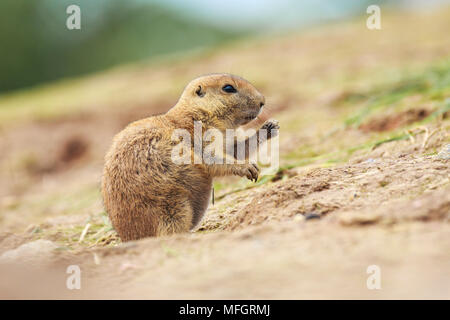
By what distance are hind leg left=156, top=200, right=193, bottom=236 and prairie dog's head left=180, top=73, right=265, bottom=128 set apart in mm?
796

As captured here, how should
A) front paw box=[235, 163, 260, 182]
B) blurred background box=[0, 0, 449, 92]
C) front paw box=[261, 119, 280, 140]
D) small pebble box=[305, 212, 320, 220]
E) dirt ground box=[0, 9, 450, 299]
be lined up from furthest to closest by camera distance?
blurred background box=[0, 0, 449, 92] < front paw box=[261, 119, 280, 140] < front paw box=[235, 163, 260, 182] < small pebble box=[305, 212, 320, 220] < dirt ground box=[0, 9, 450, 299]

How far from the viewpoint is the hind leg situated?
3.37 metres

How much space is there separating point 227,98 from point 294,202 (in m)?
1.06

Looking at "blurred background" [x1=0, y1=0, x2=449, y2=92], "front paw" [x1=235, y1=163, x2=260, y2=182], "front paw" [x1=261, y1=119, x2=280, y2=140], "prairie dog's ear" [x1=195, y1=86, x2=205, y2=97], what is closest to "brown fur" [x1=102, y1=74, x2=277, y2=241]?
"front paw" [x1=235, y1=163, x2=260, y2=182]

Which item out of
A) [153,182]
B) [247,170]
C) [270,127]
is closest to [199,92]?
[270,127]

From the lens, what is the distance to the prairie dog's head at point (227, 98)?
3.96 m

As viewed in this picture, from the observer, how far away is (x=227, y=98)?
401 cm

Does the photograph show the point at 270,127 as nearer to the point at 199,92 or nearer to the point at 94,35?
the point at 199,92

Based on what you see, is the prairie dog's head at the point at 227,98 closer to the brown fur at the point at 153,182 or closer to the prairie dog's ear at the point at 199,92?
the prairie dog's ear at the point at 199,92

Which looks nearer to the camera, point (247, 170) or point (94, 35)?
point (247, 170)

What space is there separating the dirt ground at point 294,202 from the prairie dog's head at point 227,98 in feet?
1.77

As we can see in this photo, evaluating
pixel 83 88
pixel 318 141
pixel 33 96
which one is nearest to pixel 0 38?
pixel 33 96

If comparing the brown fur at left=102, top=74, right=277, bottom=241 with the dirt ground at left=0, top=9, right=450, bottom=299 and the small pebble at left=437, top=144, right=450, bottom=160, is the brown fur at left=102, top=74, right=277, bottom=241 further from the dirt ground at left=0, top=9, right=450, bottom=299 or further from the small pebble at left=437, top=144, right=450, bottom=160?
the small pebble at left=437, top=144, right=450, bottom=160

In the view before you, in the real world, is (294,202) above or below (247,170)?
below
